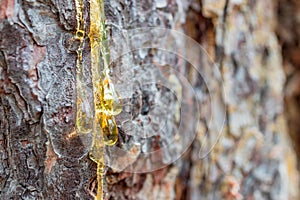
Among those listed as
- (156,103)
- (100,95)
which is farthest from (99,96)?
(156,103)

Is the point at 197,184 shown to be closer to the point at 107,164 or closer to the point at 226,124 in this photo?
the point at 226,124

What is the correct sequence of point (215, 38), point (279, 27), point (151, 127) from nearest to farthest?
point (151, 127)
point (215, 38)
point (279, 27)

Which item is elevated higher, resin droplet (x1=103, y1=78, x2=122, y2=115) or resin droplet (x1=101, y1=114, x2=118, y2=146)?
resin droplet (x1=103, y1=78, x2=122, y2=115)

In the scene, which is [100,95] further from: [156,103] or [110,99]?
[156,103]

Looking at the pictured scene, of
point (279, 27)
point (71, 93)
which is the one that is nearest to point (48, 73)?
point (71, 93)

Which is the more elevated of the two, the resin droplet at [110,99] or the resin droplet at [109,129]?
the resin droplet at [110,99]
